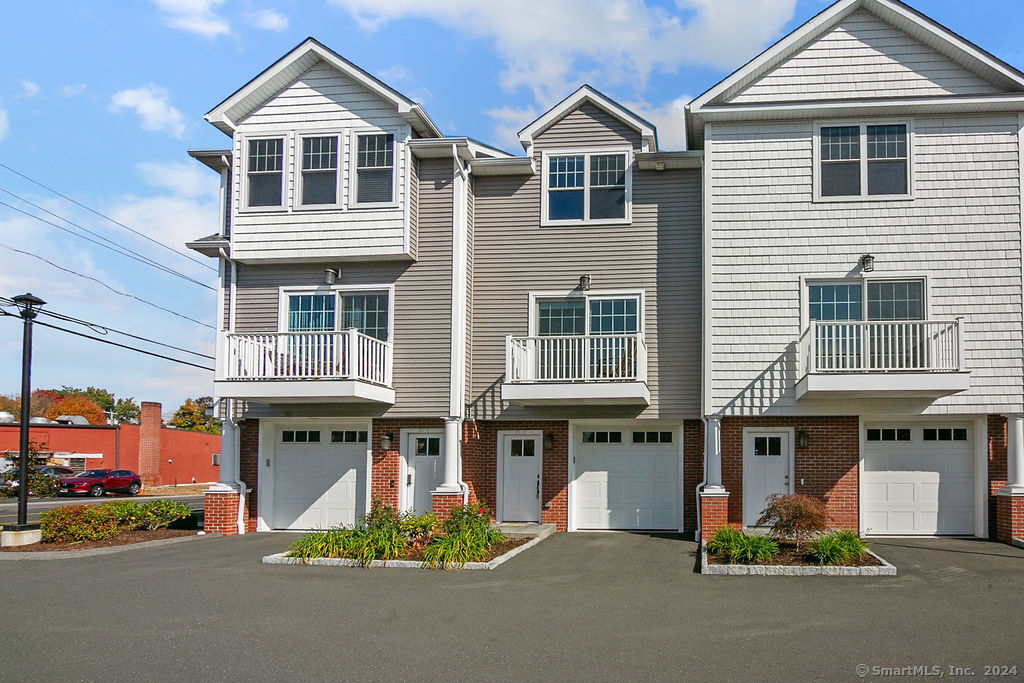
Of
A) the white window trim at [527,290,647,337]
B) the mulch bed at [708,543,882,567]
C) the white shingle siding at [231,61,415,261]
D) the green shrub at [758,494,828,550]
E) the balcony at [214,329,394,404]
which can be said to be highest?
the white shingle siding at [231,61,415,261]

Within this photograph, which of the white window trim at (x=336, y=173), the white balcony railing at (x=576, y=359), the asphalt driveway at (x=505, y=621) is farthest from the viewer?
the white window trim at (x=336, y=173)

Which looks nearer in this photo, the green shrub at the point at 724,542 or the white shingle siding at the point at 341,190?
the green shrub at the point at 724,542

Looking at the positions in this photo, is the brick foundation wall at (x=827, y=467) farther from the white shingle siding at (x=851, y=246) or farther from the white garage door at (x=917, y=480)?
the white shingle siding at (x=851, y=246)

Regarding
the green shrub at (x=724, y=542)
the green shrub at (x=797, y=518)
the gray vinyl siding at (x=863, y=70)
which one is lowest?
the green shrub at (x=724, y=542)

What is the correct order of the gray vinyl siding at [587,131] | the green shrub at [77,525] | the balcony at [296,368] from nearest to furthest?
1. the green shrub at [77,525]
2. the balcony at [296,368]
3. the gray vinyl siding at [587,131]

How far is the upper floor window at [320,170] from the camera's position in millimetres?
18469

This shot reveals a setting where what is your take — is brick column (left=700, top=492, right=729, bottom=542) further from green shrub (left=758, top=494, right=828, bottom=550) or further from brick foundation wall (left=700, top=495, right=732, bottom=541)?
green shrub (left=758, top=494, right=828, bottom=550)

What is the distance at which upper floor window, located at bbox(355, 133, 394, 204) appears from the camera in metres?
18.3

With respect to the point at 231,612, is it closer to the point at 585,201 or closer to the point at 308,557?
A: the point at 308,557

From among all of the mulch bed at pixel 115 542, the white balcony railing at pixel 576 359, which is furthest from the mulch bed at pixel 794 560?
A: the mulch bed at pixel 115 542

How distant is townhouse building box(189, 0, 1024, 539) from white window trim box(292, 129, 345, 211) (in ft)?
0.14

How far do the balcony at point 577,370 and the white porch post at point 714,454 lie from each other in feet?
4.29

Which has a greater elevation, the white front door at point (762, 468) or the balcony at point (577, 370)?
the balcony at point (577, 370)

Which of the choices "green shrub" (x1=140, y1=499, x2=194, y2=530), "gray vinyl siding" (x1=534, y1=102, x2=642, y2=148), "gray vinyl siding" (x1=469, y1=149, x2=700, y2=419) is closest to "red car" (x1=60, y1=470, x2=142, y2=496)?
"green shrub" (x1=140, y1=499, x2=194, y2=530)
